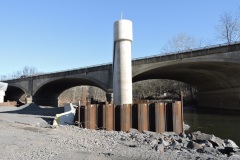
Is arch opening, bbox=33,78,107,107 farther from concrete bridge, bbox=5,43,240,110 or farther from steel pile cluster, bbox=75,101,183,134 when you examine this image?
steel pile cluster, bbox=75,101,183,134

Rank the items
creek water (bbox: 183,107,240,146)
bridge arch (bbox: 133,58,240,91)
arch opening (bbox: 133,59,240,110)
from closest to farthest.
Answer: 1. creek water (bbox: 183,107,240,146)
2. bridge arch (bbox: 133,58,240,91)
3. arch opening (bbox: 133,59,240,110)

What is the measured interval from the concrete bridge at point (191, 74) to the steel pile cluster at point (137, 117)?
66.8ft

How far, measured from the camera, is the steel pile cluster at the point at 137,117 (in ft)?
55.0

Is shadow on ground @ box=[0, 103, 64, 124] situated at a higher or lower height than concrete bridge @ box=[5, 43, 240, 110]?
lower

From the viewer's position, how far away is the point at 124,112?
1681 cm

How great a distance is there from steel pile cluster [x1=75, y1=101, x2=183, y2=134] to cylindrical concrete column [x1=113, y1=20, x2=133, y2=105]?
3.19 meters

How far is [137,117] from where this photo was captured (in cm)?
1680

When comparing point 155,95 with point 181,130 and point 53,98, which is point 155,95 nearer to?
point 53,98

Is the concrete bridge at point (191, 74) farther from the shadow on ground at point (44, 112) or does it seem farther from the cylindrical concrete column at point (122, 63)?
the cylindrical concrete column at point (122, 63)

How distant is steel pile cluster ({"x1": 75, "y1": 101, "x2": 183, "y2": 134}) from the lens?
55.0ft

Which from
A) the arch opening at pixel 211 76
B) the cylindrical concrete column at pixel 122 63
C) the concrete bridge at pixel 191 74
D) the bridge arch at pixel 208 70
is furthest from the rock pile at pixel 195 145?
the arch opening at pixel 211 76

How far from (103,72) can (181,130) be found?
28846 mm

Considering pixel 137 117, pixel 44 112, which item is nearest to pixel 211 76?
pixel 44 112

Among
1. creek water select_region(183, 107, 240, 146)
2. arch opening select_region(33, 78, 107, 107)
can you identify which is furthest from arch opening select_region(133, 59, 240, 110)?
arch opening select_region(33, 78, 107, 107)
